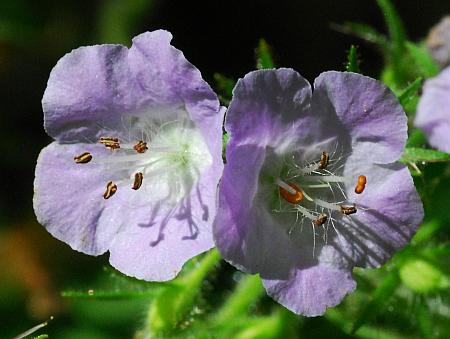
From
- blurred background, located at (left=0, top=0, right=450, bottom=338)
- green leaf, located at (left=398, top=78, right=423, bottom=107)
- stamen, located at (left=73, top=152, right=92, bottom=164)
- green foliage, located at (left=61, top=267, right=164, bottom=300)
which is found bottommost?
blurred background, located at (left=0, top=0, right=450, bottom=338)

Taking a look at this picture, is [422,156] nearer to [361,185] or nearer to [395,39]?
[361,185]

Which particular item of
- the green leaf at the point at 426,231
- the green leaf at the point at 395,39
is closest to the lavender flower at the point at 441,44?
the green leaf at the point at 395,39

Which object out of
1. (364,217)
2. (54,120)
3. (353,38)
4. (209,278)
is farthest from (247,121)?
(353,38)

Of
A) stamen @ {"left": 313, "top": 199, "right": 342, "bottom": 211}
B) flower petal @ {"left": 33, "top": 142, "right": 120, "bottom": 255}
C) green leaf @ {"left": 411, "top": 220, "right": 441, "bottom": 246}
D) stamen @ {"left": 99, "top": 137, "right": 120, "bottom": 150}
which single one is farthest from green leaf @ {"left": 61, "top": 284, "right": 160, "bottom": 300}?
green leaf @ {"left": 411, "top": 220, "right": 441, "bottom": 246}

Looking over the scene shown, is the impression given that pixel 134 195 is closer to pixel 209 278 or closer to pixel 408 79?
pixel 209 278

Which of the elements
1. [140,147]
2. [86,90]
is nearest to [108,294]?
[140,147]

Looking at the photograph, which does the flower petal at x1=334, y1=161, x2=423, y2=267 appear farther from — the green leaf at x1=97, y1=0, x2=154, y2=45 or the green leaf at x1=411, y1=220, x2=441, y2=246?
the green leaf at x1=97, y1=0, x2=154, y2=45
